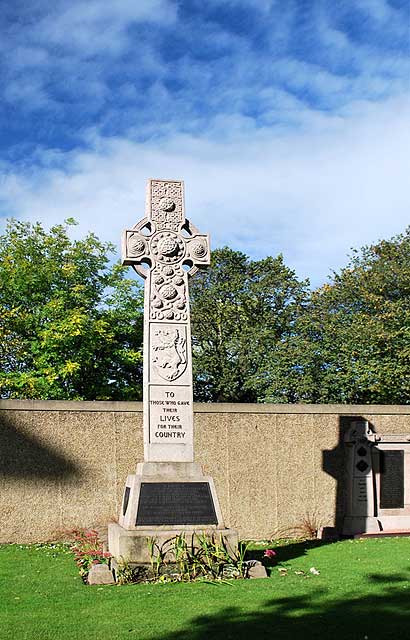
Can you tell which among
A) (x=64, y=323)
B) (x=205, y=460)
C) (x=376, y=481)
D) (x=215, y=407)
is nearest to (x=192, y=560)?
(x=205, y=460)

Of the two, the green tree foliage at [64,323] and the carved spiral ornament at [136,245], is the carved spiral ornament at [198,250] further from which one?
the green tree foliage at [64,323]

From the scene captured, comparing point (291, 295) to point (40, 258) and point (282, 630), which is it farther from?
point (282, 630)

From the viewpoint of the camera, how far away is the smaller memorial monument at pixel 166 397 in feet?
30.1

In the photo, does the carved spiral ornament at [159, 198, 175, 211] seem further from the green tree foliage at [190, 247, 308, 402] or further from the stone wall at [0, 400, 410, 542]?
the green tree foliage at [190, 247, 308, 402]

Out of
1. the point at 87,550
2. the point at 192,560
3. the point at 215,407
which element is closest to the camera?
the point at 192,560

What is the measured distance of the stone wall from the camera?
41.2 ft

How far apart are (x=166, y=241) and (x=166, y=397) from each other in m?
2.36

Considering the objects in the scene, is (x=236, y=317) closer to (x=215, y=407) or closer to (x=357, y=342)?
(x=357, y=342)

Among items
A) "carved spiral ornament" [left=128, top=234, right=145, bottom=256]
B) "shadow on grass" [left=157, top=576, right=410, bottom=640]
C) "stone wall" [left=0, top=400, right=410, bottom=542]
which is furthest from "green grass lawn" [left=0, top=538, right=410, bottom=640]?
"carved spiral ornament" [left=128, top=234, right=145, bottom=256]

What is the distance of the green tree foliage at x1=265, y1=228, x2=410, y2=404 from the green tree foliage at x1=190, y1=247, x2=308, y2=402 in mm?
2221

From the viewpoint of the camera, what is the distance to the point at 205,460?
13586mm

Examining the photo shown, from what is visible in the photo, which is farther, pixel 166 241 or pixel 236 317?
pixel 236 317

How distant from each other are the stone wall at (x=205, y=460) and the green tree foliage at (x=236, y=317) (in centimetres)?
2010

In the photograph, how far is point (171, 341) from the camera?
10.3m
